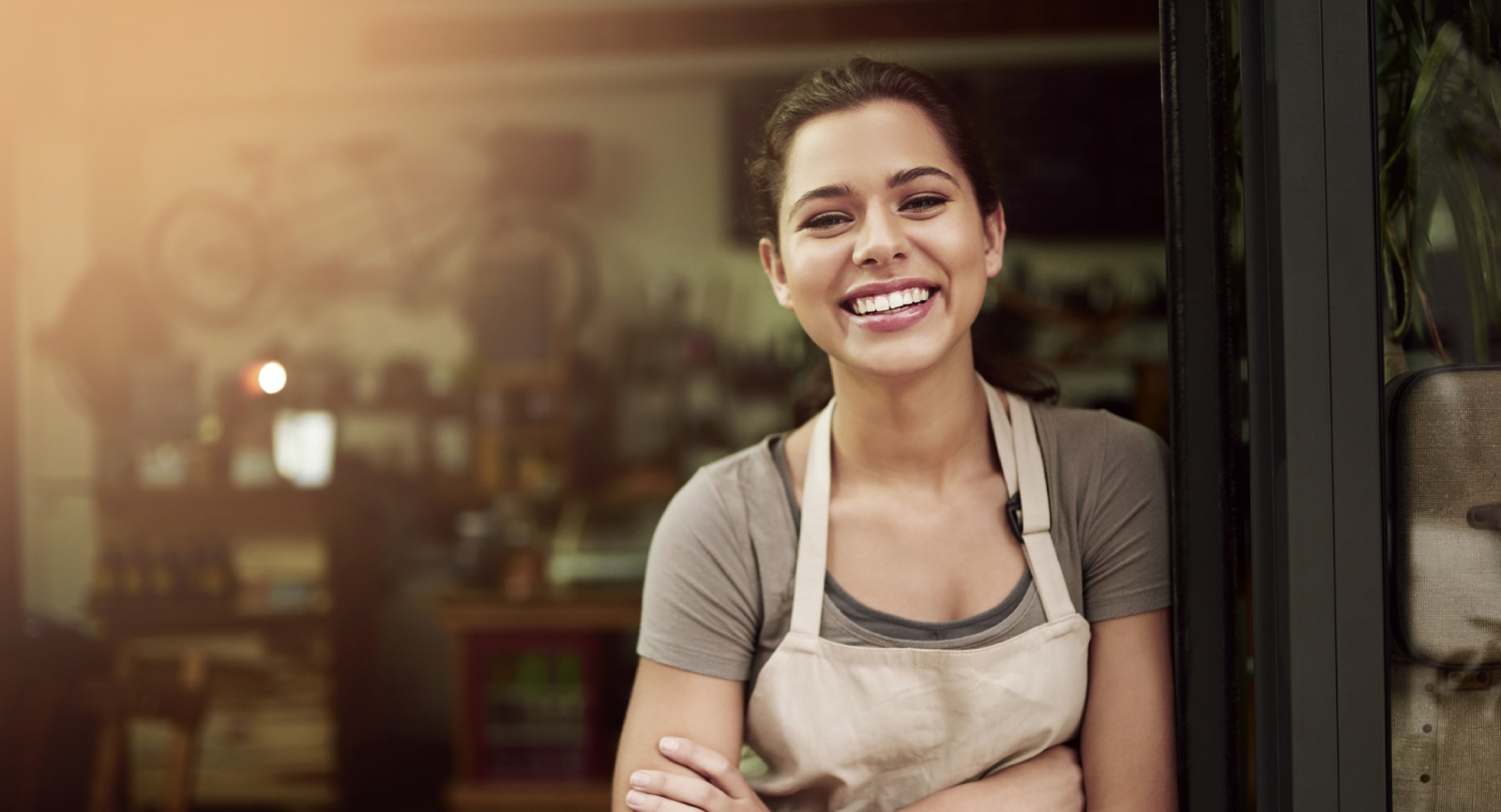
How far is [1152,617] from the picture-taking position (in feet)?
4.34

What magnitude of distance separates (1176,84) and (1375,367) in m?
0.36

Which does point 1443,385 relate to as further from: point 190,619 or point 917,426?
point 190,619

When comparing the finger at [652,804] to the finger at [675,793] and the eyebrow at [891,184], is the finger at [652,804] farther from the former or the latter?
the eyebrow at [891,184]

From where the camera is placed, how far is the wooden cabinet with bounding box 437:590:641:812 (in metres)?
3.95

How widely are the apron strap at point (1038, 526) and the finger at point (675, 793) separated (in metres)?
0.45

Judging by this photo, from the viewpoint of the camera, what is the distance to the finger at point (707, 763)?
1320mm

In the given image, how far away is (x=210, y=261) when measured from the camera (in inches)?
202

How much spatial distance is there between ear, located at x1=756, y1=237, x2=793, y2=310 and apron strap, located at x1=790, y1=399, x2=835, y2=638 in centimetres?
19

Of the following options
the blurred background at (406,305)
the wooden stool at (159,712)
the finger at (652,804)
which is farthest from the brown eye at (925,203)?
the blurred background at (406,305)

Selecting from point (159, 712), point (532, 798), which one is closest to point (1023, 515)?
point (159, 712)

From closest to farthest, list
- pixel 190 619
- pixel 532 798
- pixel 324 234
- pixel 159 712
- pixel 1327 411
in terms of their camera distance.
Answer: pixel 1327 411, pixel 159 712, pixel 532 798, pixel 190 619, pixel 324 234

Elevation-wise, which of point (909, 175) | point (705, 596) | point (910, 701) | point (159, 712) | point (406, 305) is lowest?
point (159, 712)

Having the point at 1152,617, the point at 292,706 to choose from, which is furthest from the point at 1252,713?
the point at 292,706

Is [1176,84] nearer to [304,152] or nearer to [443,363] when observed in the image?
[443,363]
